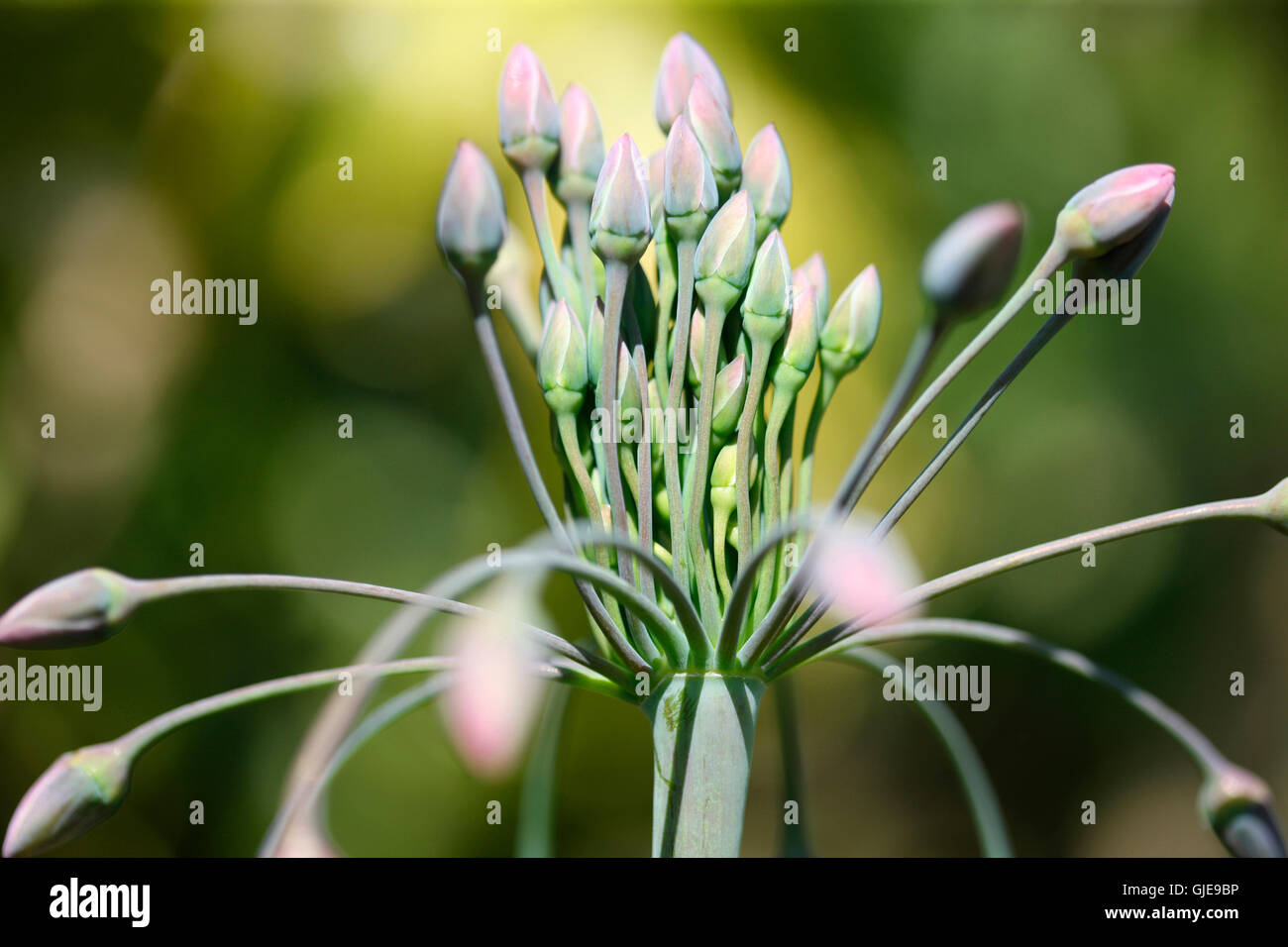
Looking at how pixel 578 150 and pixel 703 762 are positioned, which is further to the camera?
pixel 578 150

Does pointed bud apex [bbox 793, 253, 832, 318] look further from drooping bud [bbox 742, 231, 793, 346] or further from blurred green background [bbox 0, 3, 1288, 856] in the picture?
blurred green background [bbox 0, 3, 1288, 856]

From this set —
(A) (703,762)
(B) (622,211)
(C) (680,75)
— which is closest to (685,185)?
(B) (622,211)

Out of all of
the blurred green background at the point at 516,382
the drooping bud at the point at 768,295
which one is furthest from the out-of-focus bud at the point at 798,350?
the blurred green background at the point at 516,382

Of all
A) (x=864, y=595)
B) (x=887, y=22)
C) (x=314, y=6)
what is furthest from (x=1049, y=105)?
(x=864, y=595)

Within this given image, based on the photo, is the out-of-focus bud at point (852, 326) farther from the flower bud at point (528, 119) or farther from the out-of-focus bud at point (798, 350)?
the flower bud at point (528, 119)

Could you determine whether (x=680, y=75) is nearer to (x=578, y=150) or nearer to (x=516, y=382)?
(x=578, y=150)

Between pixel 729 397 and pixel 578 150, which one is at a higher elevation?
pixel 578 150

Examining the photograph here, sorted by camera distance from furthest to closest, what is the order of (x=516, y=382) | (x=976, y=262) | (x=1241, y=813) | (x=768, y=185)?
(x=516, y=382) < (x=768, y=185) < (x=1241, y=813) < (x=976, y=262)
